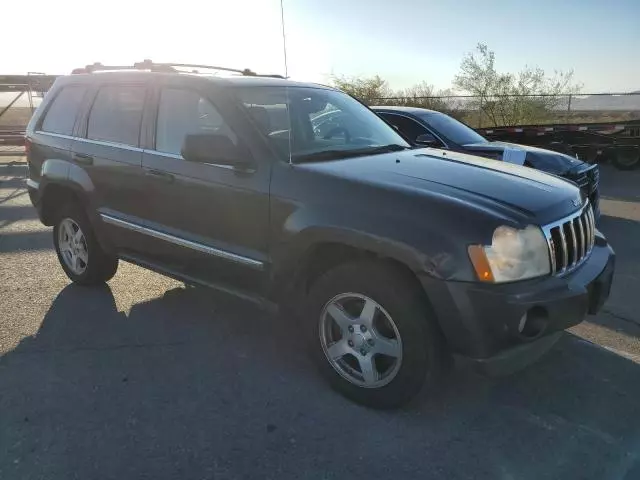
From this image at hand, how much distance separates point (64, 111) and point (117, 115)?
93cm

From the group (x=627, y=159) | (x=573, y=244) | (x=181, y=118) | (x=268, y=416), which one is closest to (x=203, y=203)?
(x=181, y=118)

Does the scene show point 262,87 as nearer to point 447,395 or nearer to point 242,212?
point 242,212

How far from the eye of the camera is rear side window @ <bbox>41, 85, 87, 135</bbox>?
5.27m

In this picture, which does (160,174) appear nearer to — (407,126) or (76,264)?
(76,264)

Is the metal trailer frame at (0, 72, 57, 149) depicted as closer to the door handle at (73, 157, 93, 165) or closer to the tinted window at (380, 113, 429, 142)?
the tinted window at (380, 113, 429, 142)

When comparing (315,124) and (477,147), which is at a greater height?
(315,124)

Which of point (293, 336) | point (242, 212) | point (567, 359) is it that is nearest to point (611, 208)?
point (567, 359)

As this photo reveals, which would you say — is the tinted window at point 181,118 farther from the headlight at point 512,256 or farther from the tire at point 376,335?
the headlight at point 512,256

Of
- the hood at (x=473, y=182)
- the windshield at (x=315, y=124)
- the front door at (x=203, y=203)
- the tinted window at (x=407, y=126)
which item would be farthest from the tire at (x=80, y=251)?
the tinted window at (x=407, y=126)

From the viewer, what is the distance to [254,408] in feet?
11.2

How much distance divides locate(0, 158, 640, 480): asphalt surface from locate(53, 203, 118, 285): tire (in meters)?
0.41

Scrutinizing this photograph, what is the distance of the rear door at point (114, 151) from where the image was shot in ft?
14.9

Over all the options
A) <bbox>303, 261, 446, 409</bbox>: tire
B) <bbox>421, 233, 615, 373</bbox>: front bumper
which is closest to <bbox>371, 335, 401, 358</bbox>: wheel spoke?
<bbox>303, 261, 446, 409</bbox>: tire

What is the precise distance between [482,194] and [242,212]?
4.79 ft
